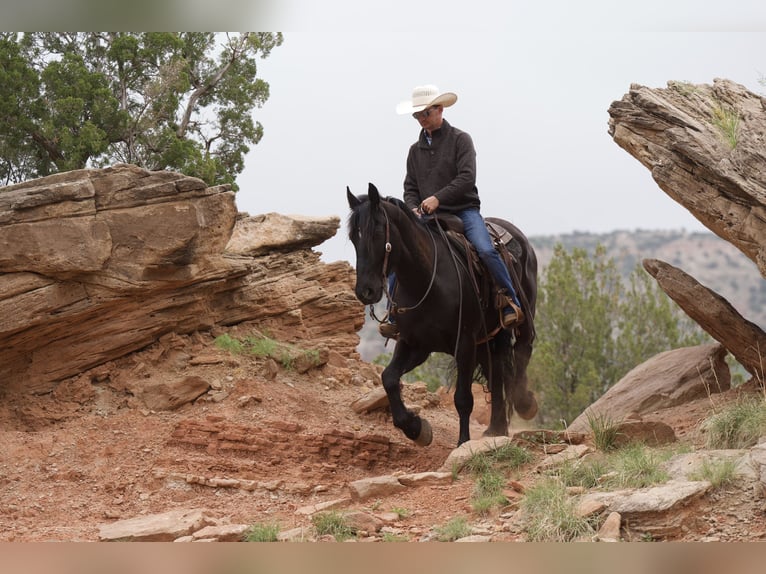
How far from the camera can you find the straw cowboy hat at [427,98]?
33.7 feet

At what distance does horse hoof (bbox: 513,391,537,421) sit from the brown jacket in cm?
258

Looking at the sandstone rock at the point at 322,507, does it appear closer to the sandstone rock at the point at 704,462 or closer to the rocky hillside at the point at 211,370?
the rocky hillside at the point at 211,370

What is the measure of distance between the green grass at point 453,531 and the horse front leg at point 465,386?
3219mm

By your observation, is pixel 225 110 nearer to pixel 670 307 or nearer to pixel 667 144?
pixel 667 144

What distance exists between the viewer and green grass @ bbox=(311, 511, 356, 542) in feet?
22.7

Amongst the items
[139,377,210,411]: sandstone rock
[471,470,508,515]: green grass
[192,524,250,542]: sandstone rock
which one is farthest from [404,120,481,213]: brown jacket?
[192,524,250,542]: sandstone rock

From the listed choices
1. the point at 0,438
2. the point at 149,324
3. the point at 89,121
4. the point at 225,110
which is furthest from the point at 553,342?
the point at 0,438

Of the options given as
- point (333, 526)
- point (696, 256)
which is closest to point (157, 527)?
point (333, 526)

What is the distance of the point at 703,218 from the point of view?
9.99 m

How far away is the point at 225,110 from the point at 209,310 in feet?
24.4

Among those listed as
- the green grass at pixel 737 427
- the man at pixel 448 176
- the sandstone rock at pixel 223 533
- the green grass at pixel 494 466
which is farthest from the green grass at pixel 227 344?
the green grass at pixel 737 427

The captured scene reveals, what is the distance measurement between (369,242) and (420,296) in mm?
1067

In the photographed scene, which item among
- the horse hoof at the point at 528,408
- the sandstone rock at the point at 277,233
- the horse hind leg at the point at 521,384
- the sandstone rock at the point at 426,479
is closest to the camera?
the sandstone rock at the point at 426,479

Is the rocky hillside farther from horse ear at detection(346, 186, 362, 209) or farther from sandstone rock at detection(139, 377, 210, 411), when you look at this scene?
horse ear at detection(346, 186, 362, 209)
